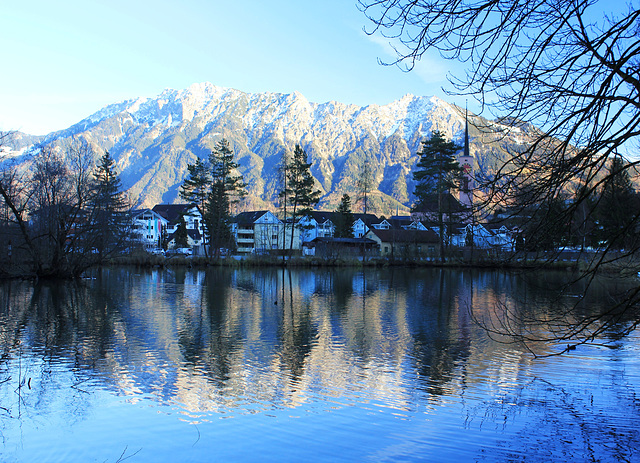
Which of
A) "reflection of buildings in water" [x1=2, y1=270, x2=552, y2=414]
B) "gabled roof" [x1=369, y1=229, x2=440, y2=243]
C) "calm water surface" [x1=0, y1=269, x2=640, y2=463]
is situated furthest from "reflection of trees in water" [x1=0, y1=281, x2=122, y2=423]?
"gabled roof" [x1=369, y1=229, x2=440, y2=243]

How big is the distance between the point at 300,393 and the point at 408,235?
7423 centimetres

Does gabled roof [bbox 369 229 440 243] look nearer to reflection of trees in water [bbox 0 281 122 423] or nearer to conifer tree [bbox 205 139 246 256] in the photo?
conifer tree [bbox 205 139 246 256]

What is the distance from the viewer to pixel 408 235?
83000 mm

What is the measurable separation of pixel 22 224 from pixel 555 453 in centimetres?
3198

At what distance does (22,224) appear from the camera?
31000 millimetres

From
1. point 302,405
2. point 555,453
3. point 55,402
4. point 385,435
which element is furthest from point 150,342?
point 555,453

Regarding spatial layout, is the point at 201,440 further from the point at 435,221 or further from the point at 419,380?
the point at 435,221

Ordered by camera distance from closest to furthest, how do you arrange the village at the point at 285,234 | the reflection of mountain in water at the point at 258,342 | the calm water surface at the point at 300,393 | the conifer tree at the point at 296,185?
1. the calm water surface at the point at 300,393
2. the reflection of mountain in water at the point at 258,342
3. the conifer tree at the point at 296,185
4. the village at the point at 285,234

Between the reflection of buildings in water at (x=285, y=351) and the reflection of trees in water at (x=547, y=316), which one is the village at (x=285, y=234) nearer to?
the reflection of trees in water at (x=547, y=316)

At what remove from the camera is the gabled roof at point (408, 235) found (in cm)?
7699

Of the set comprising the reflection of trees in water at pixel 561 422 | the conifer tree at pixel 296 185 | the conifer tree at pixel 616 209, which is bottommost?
the reflection of trees in water at pixel 561 422

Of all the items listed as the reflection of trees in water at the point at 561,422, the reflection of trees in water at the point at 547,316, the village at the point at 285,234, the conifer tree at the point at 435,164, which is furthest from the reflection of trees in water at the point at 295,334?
the village at the point at 285,234

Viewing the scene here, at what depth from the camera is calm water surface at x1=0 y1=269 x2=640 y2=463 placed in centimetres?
771

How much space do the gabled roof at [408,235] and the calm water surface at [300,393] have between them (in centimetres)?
5790
